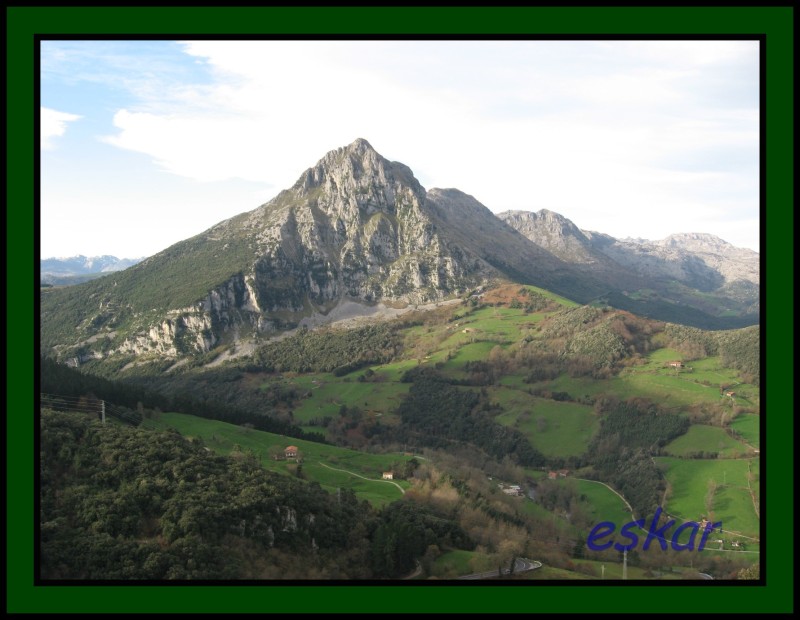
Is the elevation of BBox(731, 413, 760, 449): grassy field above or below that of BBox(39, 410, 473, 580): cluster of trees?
below

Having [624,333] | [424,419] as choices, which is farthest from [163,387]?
[624,333]

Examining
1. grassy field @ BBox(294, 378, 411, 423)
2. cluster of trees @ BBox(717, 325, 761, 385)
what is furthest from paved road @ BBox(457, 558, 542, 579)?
cluster of trees @ BBox(717, 325, 761, 385)

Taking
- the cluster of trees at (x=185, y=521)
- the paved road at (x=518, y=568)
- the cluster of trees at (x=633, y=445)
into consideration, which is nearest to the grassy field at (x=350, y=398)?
the cluster of trees at (x=633, y=445)

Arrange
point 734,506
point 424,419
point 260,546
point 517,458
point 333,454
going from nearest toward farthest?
point 260,546 → point 734,506 → point 333,454 → point 517,458 → point 424,419

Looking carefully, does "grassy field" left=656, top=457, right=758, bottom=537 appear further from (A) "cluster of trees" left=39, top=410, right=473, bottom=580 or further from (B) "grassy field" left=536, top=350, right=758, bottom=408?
(A) "cluster of trees" left=39, top=410, right=473, bottom=580

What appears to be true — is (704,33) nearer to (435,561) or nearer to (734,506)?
(435,561)
